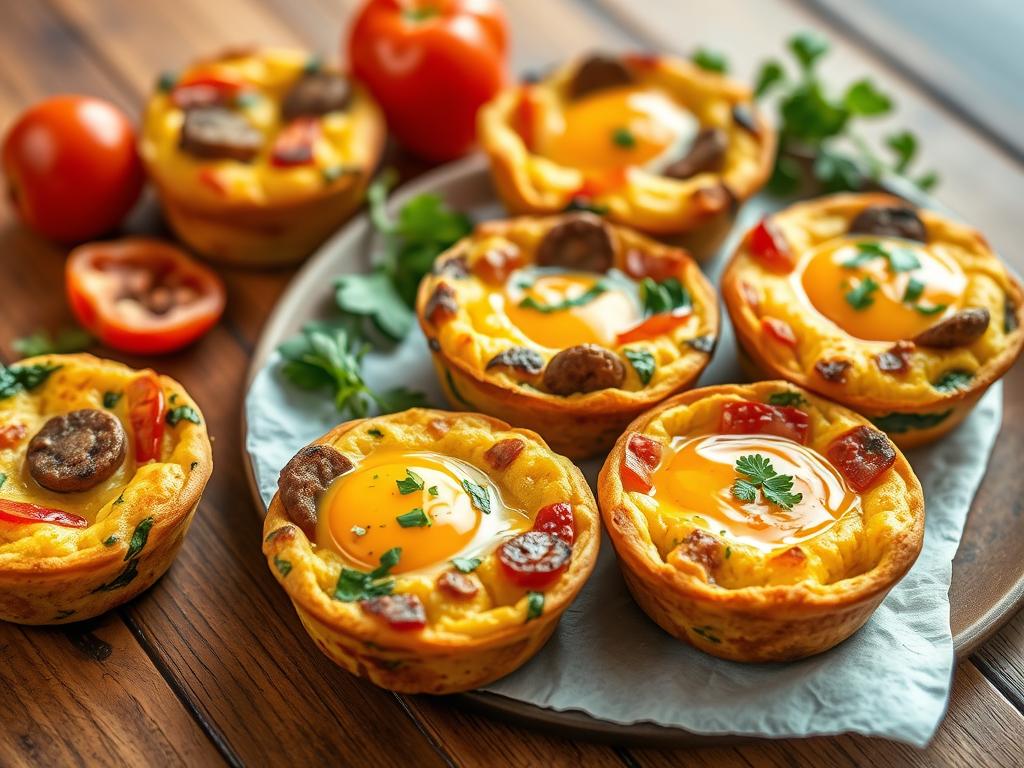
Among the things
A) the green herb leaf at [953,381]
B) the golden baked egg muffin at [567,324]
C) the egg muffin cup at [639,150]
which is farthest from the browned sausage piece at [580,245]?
the green herb leaf at [953,381]

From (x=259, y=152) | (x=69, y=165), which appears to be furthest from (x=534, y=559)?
(x=69, y=165)

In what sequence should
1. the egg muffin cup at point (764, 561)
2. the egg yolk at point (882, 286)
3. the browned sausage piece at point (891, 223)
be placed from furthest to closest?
the browned sausage piece at point (891, 223), the egg yolk at point (882, 286), the egg muffin cup at point (764, 561)

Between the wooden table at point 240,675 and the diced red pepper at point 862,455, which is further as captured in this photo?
the diced red pepper at point 862,455

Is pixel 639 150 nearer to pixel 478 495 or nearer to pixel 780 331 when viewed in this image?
pixel 780 331

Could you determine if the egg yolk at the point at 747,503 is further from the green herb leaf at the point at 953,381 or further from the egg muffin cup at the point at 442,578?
the green herb leaf at the point at 953,381

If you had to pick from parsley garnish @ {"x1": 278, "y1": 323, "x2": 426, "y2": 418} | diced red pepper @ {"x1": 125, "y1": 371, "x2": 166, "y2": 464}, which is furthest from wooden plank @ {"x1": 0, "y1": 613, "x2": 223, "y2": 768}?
parsley garnish @ {"x1": 278, "y1": 323, "x2": 426, "y2": 418}

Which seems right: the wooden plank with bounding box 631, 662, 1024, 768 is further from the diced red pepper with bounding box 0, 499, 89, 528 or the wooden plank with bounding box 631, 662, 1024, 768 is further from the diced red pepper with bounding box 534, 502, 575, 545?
the diced red pepper with bounding box 0, 499, 89, 528
